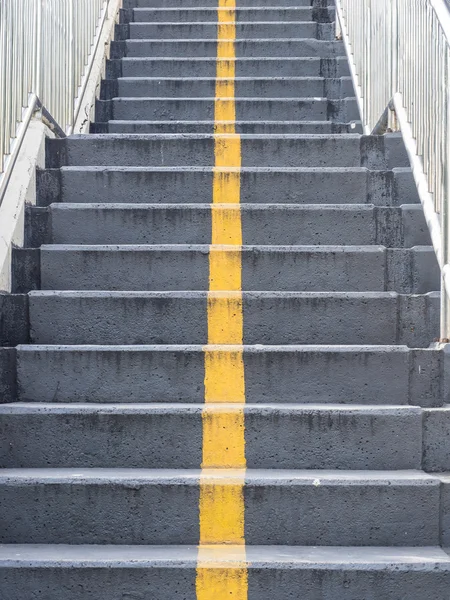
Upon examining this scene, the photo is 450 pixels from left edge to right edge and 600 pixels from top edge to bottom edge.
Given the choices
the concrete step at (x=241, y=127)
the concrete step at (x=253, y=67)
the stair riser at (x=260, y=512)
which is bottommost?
the stair riser at (x=260, y=512)

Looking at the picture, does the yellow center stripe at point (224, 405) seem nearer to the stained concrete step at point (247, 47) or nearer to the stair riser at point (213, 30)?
the stained concrete step at point (247, 47)

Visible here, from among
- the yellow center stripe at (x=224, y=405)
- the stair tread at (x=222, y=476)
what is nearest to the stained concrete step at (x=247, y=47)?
the yellow center stripe at (x=224, y=405)

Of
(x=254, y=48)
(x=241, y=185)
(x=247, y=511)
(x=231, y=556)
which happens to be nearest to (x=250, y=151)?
(x=241, y=185)

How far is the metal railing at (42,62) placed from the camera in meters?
3.88

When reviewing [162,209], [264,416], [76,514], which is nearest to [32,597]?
[76,514]

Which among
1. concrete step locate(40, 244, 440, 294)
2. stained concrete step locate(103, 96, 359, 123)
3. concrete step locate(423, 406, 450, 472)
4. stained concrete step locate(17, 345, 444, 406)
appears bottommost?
concrete step locate(423, 406, 450, 472)

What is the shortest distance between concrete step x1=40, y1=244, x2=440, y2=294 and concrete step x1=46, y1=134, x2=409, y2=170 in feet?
2.60

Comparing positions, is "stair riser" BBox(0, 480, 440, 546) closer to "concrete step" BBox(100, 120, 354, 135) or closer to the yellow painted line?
the yellow painted line

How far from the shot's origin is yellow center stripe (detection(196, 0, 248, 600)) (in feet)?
8.81

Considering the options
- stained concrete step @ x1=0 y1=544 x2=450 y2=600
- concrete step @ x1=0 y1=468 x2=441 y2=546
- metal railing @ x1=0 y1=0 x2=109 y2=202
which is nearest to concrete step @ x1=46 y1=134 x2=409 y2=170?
metal railing @ x1=0 y1=0 x2=109 y2=202

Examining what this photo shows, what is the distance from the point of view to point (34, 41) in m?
4.40

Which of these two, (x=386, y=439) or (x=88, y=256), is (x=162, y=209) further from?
(x=386, y=439)

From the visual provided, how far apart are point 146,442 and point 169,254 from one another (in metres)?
0.95

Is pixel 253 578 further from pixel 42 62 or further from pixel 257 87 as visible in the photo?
pixel 257 87
